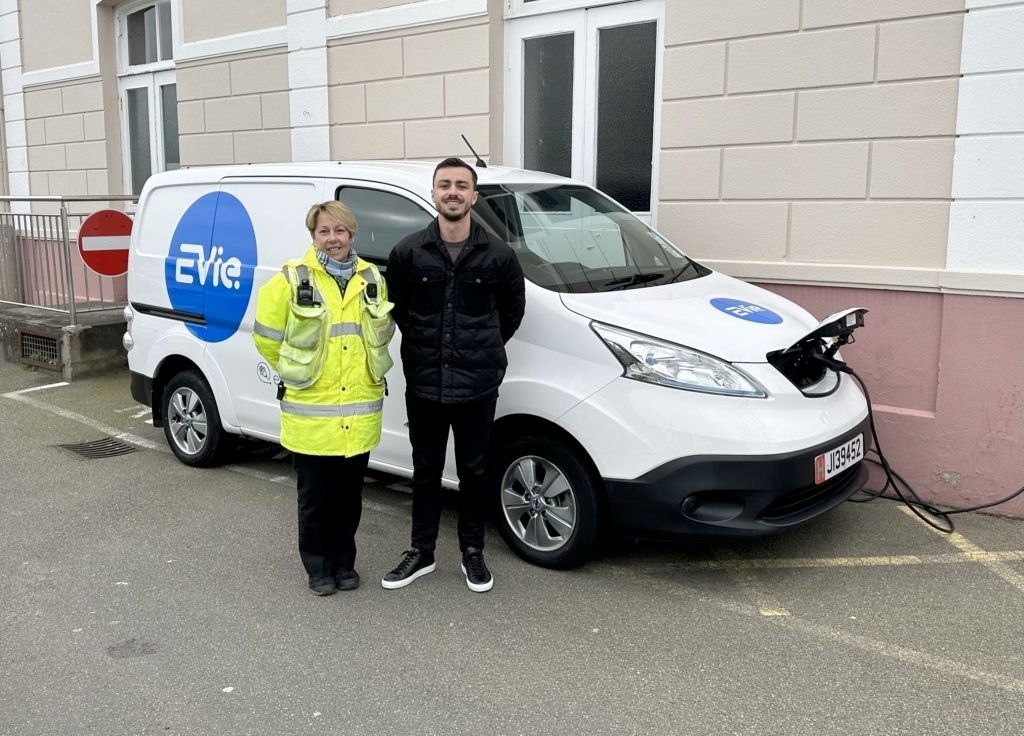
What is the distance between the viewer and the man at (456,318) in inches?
151

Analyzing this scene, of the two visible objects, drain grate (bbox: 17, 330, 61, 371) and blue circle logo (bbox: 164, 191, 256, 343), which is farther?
drain grate (bbox: 17, 330, 61, 371)

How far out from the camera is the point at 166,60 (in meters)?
11.0

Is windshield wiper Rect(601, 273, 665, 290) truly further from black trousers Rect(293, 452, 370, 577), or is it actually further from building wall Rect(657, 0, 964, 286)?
building wall Rect(657, 0, 964, 286)

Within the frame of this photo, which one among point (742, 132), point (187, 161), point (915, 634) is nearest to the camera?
point (915, 634)

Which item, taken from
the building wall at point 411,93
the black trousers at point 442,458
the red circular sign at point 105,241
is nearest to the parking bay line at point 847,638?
the black trousers at point 442,458

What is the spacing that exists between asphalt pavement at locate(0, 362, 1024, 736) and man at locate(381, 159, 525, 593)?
0.62m

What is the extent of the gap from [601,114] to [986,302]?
333 cm

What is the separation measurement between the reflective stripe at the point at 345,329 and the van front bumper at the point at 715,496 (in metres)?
1.23

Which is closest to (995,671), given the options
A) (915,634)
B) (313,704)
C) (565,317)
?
(915,634)

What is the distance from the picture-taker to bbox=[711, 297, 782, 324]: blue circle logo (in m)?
4.34

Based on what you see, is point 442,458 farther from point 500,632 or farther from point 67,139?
point 67,139

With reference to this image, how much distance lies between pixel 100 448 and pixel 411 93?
12.7ft

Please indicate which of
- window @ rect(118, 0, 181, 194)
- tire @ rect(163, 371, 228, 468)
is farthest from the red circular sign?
tire @ rect(163, 371, 228, 468)

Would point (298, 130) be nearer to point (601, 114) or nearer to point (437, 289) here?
point (601, 114)
